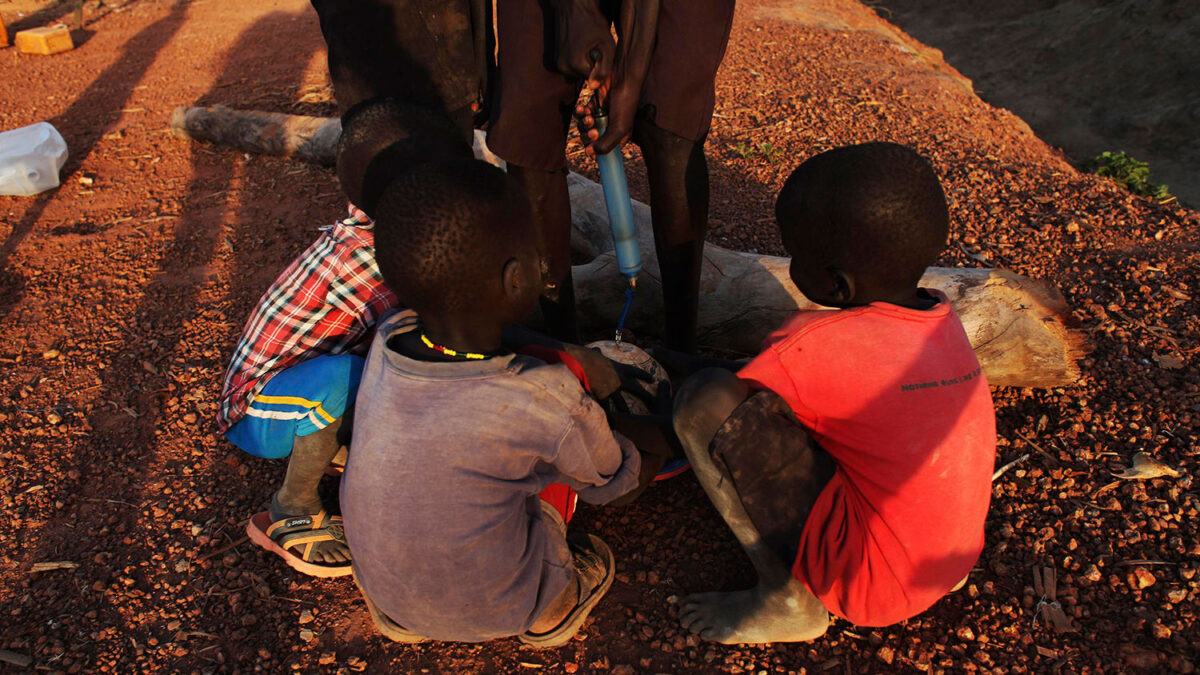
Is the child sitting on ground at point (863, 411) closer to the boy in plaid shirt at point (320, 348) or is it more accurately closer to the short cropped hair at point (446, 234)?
the short cropped hair at point (446, 234)

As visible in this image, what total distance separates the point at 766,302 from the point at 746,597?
1.13 meters

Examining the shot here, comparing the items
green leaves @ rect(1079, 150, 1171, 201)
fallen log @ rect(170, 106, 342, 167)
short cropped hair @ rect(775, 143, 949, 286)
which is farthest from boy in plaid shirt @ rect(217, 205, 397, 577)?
green leaves @ rect(1079, 150, 1171, 201)

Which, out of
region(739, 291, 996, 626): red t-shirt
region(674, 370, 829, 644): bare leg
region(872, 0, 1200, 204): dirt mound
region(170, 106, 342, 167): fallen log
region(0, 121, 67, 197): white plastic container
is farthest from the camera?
region(872, 0, 1200, 204): dirt mound

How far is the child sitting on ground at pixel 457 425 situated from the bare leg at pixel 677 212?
793 millimetres

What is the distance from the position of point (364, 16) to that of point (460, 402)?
5.29 ft

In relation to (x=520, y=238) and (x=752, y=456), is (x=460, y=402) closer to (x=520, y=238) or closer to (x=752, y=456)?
(x=520, y=238)

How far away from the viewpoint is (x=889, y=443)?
1.60 m

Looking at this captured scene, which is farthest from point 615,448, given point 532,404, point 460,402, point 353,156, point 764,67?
point 764,67

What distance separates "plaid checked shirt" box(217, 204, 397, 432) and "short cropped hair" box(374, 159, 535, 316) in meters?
0.59

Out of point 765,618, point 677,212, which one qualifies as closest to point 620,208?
point 677,212

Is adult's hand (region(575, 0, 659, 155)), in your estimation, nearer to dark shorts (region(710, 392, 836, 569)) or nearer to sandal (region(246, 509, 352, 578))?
dark shorts (region(710, 392, 836, 569))

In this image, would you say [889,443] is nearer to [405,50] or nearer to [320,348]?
[320,348]

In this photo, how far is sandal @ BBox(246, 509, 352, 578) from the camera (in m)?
2.09

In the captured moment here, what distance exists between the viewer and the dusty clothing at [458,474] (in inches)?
59.0
